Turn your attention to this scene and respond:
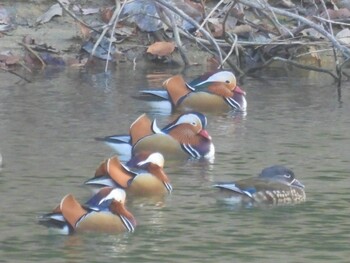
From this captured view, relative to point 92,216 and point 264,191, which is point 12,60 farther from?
point 92,216

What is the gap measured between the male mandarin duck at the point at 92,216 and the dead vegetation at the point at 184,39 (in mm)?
6965

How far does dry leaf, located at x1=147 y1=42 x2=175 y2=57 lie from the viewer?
17531mm

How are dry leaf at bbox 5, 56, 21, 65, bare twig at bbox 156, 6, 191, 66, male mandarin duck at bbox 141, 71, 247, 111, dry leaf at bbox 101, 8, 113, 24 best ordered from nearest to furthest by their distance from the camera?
1. male mandarin duck at bbox 141, 71, 247, 111
2. bare twig at bbox 156, 6, 191, 66
3. dry leaf at bbox 5, 56, 21, 65
4. dry leaf at bbox 101, 8, 113, 24

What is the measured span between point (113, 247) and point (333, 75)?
740 cm

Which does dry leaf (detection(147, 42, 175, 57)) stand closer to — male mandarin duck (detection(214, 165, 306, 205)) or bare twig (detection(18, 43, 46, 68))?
bare twig (detection(18, 43, 46, 68))

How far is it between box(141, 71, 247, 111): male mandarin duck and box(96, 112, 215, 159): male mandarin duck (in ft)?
7.88

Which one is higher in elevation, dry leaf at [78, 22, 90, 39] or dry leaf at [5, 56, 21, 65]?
dry leaf at [78, 22, 90, 39]

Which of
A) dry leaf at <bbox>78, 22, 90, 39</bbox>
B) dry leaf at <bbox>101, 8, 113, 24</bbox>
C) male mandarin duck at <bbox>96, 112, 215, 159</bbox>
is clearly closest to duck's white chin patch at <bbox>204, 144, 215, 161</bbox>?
male mandarin duck at <bbox>96, 112, 215, 159</bbox>

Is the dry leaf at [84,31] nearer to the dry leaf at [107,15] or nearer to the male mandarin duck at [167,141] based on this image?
the dry leaf at [107,15]

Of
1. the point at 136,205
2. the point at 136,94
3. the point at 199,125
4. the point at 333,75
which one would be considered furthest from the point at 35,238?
A: the point at 333,75

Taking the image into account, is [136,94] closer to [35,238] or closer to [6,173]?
[6,173]

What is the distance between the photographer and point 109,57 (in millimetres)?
17641

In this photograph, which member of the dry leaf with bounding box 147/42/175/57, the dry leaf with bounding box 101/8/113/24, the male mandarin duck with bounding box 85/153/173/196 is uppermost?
the dry leaf with bounding box 101/8/113/24

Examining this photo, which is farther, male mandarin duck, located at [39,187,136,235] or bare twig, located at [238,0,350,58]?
bare twig, located at [238,0,350,58]
